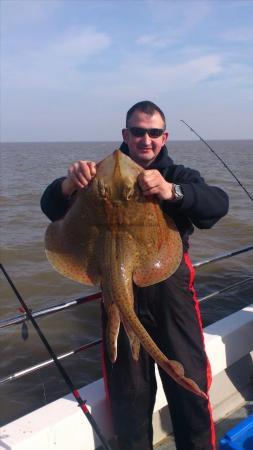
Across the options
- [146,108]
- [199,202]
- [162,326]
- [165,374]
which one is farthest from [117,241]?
[165,374]

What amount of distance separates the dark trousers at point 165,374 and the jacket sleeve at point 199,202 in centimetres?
32

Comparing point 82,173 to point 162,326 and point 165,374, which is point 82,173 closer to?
point 162,326

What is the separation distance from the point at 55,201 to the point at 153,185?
2.30 feet

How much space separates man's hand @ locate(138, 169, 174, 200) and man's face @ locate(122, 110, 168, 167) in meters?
0.48

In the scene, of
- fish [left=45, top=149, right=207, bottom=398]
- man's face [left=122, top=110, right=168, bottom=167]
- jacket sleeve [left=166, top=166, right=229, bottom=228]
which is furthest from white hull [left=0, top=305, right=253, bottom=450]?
man's face [left=122, top=110, right=168, bottom=167]

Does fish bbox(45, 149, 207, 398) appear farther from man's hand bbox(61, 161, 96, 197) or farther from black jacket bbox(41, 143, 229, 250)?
black jacket bbox(41, 143, 229, 250)

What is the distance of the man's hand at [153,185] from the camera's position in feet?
7.70

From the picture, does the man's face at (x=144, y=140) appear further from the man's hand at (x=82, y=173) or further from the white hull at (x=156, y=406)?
the white hull at (x=156, y=406)

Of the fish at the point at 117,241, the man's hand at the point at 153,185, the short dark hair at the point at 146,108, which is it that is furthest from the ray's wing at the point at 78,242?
Answer: the short dark hair at the point at 146,108

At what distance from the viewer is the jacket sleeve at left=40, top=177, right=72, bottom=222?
8.95ft

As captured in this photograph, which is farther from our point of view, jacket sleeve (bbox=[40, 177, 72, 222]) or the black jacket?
jacket sleeve (bbox=[40, 177, 72, 222])

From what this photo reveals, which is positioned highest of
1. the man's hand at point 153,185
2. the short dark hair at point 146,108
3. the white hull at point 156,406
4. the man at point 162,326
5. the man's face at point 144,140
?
the short dark hair at point 146,108

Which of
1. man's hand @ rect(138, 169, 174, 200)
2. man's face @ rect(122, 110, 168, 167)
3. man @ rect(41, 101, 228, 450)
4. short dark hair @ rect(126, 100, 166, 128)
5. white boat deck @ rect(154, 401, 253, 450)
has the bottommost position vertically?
white boat deck @ rect(154, 401, 253, 450)

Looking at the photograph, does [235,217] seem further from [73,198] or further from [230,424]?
[73,198]
